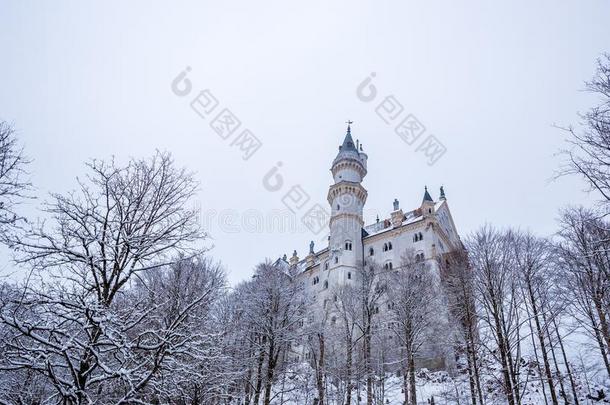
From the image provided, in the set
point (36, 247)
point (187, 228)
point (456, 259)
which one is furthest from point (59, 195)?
point (456, 259)

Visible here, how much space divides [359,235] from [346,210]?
422 cm

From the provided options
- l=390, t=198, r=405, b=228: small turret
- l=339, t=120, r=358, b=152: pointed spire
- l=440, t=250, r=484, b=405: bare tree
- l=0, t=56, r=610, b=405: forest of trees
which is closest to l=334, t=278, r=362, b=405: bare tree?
l=0, t=56, r=610, b=405: forest of trees

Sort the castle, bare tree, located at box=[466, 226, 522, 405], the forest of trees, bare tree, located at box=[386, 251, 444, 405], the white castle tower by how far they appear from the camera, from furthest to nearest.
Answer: the white castle tower, the castle, bare tree, located at box=[386, 251, 444, 405], bare tree, located at box=[466, 226, 522, 405], the forest of trees

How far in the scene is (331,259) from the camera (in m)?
49.2

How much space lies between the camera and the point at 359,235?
51.9m

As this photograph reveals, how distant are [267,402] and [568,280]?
1960 centimetres

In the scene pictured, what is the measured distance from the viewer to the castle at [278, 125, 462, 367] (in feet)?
148

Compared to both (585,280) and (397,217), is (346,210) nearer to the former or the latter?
(397,217)

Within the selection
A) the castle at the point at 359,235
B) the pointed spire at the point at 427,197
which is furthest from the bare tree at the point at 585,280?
the pointed spire at the point at 427,197

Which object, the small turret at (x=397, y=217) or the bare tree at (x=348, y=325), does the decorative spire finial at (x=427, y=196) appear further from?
the bare tree at (x=348, y=325)

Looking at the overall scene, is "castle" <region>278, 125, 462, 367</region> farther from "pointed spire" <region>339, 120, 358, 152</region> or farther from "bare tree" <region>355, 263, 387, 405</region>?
"bare tree" <region>355, 263, 387, 405</region>

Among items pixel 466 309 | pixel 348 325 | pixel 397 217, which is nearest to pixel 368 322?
pixel 348 325

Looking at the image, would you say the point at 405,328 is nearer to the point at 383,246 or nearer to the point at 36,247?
the point at 36,247

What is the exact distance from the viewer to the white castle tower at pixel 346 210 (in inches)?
1902
